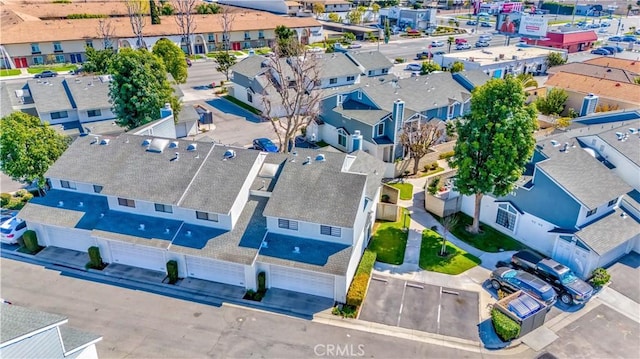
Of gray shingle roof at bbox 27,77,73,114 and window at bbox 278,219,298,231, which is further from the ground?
gray shingle roof at bbox 27,77,73,114

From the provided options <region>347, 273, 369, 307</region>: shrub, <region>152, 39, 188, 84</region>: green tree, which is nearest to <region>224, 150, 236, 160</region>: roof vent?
<region>347, 273, 369, 307</region>: shrub

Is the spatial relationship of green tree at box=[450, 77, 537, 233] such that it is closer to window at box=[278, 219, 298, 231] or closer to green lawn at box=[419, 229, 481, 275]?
green lawn at box=[419, 229, 481, 275]

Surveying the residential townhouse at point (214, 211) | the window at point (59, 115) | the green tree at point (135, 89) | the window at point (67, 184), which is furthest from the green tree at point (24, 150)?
the window at point (59, 115)

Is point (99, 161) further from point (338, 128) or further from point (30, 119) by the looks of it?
point (338, 128)

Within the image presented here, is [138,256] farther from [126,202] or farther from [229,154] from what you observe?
[229,154]

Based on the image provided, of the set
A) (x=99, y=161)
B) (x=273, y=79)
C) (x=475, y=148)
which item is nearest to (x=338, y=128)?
(x=273, y=79)
